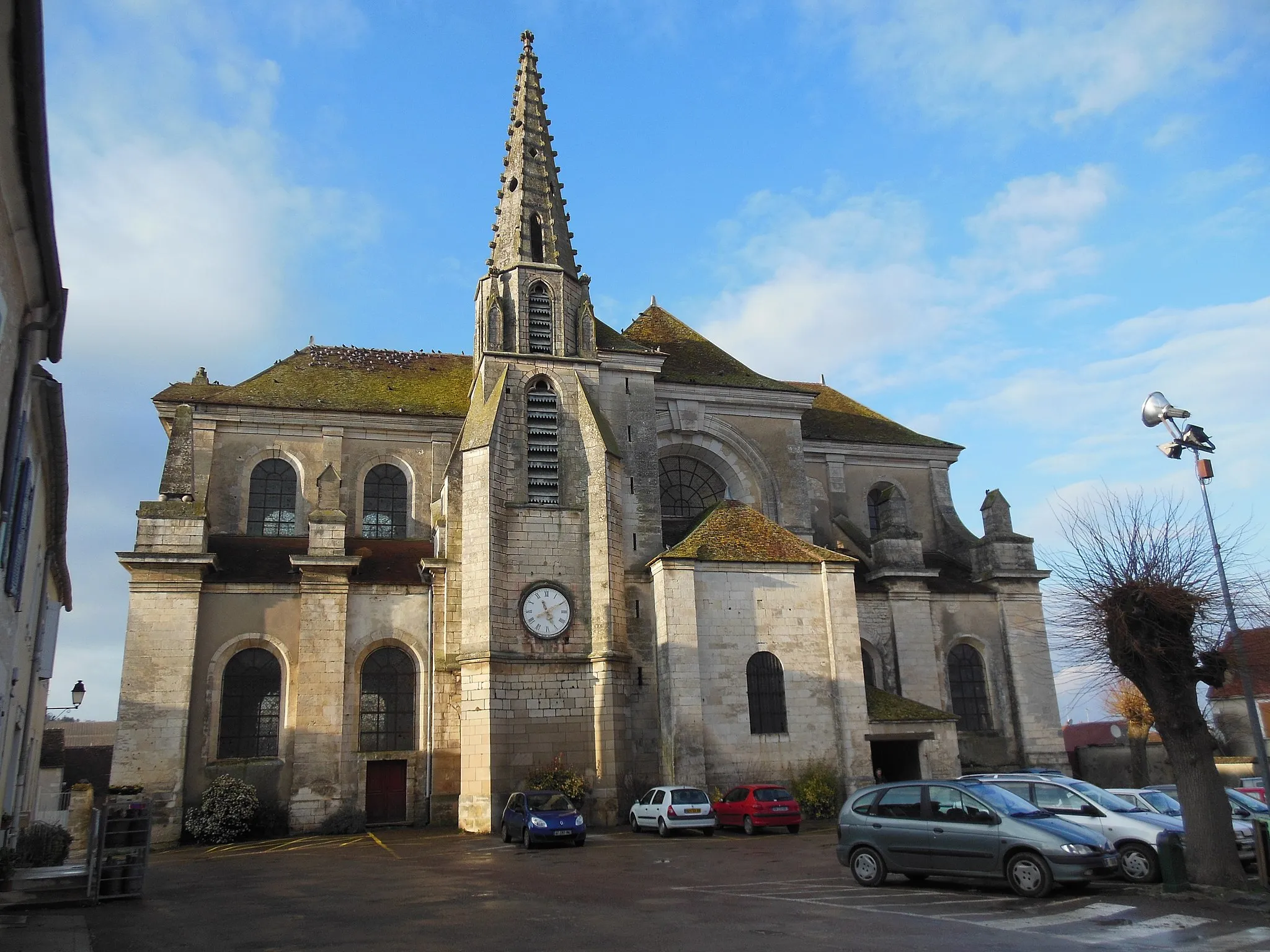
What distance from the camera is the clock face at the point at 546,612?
21.7 metres

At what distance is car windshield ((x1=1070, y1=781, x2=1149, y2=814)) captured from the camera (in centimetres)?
1262

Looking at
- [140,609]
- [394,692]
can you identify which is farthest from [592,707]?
[140,609]

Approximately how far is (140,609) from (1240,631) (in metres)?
21.8

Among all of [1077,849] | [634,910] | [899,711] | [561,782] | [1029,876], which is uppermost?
[899,711]

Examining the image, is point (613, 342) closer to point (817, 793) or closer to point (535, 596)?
point (535, 596)

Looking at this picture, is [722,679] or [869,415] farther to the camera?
[869,415]

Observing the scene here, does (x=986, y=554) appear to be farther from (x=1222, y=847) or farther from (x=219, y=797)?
(x=219, y=797)

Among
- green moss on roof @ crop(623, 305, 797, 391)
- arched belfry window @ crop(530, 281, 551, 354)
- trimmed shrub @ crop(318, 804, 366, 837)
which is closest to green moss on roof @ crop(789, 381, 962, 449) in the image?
green moss on roof @ crop(623, 305, 797, 391)

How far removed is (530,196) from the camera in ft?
86.2

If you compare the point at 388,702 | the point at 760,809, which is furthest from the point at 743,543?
the point at 388,702

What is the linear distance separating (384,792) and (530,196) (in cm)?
1630

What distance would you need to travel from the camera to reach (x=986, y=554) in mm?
27844

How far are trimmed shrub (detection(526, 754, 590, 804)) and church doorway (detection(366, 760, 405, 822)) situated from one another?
4084 millimetres

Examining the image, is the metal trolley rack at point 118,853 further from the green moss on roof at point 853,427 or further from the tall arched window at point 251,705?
the green moss on roof at point 853,427
